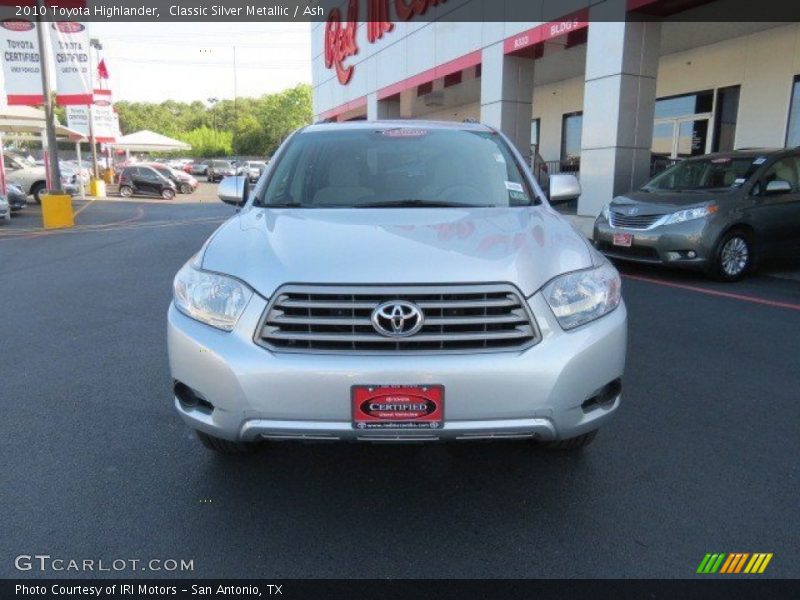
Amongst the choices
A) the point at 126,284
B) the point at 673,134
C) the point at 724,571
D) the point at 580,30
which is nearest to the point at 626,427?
the point at 724,571

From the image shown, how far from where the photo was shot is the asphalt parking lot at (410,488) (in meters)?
2.39

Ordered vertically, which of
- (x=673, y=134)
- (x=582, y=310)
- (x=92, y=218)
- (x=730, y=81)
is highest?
(x=730, y=81)

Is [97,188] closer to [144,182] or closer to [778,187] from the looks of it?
[144,182]

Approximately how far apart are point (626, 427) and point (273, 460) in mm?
1945

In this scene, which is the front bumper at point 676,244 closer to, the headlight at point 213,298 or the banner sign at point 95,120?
the headlight at point 213,298

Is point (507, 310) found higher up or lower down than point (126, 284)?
higher up

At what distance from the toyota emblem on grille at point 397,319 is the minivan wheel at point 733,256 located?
21.5ft

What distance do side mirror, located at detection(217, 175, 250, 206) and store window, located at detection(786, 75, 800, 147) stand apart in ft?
42.7

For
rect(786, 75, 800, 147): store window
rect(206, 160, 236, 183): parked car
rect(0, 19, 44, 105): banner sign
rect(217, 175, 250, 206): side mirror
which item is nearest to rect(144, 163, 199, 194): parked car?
rect(0, 19, 44, 105): banner sign

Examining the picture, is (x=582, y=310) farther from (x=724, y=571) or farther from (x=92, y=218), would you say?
(x=92, y=218)

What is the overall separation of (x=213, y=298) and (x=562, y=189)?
243 cm

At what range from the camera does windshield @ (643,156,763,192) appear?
27.2ft

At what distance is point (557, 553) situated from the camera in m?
2.39

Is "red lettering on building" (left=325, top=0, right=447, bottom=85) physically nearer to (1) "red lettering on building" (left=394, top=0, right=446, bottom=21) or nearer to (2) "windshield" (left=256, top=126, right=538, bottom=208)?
(1) "red lettering on building" (left=394, top=0, right=446, bottom=21)
